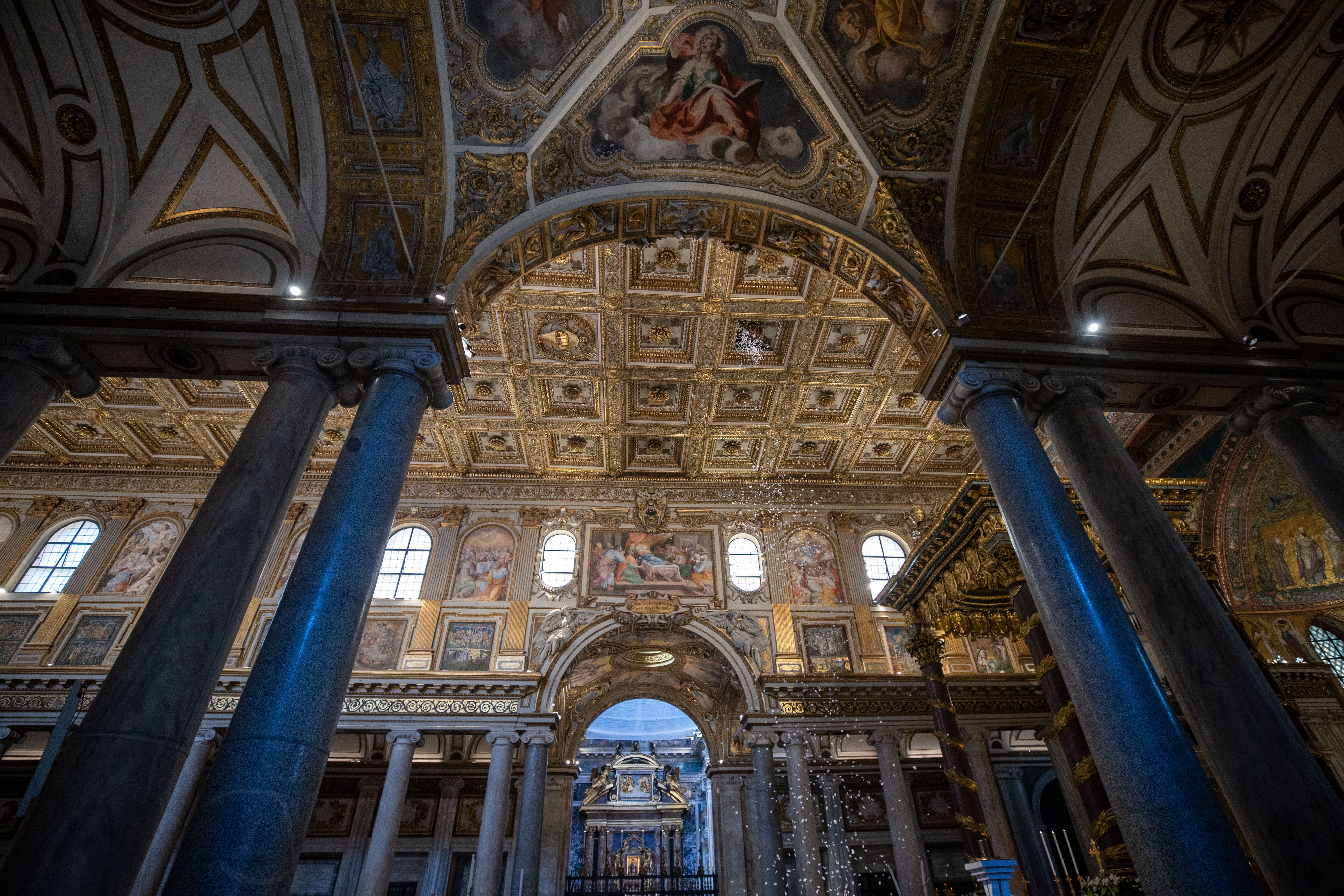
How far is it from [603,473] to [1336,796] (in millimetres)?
14320

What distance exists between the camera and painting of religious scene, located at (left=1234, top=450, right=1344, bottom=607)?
42.8 feet

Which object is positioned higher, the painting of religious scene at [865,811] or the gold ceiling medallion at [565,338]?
the gold ceiling medallion at [565,338]

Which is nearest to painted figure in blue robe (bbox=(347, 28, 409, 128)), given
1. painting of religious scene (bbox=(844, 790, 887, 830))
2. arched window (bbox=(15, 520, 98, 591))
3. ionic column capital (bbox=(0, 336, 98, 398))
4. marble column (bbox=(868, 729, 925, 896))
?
ionic column capital (bbox=(0, 336, 98, 398))

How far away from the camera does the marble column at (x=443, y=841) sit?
1587cm

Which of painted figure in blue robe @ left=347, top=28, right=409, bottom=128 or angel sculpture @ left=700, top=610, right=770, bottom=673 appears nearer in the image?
painted figure in blue robe @ left=347, top=28, right=409, bottom=128

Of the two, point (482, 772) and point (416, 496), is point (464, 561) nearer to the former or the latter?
point (416, 496)

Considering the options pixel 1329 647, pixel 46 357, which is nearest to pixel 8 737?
pixel 46 357

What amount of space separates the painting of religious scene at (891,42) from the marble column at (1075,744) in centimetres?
631

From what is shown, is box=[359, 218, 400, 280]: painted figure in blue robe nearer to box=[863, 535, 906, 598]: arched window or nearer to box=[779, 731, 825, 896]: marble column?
box=[779, 731, 825, 896]: marble column

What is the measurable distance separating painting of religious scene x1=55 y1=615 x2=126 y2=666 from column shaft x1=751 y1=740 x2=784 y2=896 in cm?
1425

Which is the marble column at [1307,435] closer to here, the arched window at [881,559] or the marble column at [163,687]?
the arched window at [881,559]

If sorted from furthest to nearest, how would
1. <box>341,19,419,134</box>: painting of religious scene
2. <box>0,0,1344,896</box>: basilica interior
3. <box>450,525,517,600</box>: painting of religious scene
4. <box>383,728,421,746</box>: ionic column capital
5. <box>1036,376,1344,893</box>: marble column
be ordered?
<box>450,525,517,600</box>: painting of religious scene
<box>383,728,421,746</box>: ionic column capital
<box>341,19,419,134</box>: painting of religious scene
<box>0,0,1344,896</box>: basilica interior
<box>1036,376,1344,893</box>: marble column

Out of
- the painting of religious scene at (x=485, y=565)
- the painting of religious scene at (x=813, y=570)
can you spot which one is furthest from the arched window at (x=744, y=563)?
the painting of religious scene at (x=485, y=565)

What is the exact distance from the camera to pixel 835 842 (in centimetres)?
1595
